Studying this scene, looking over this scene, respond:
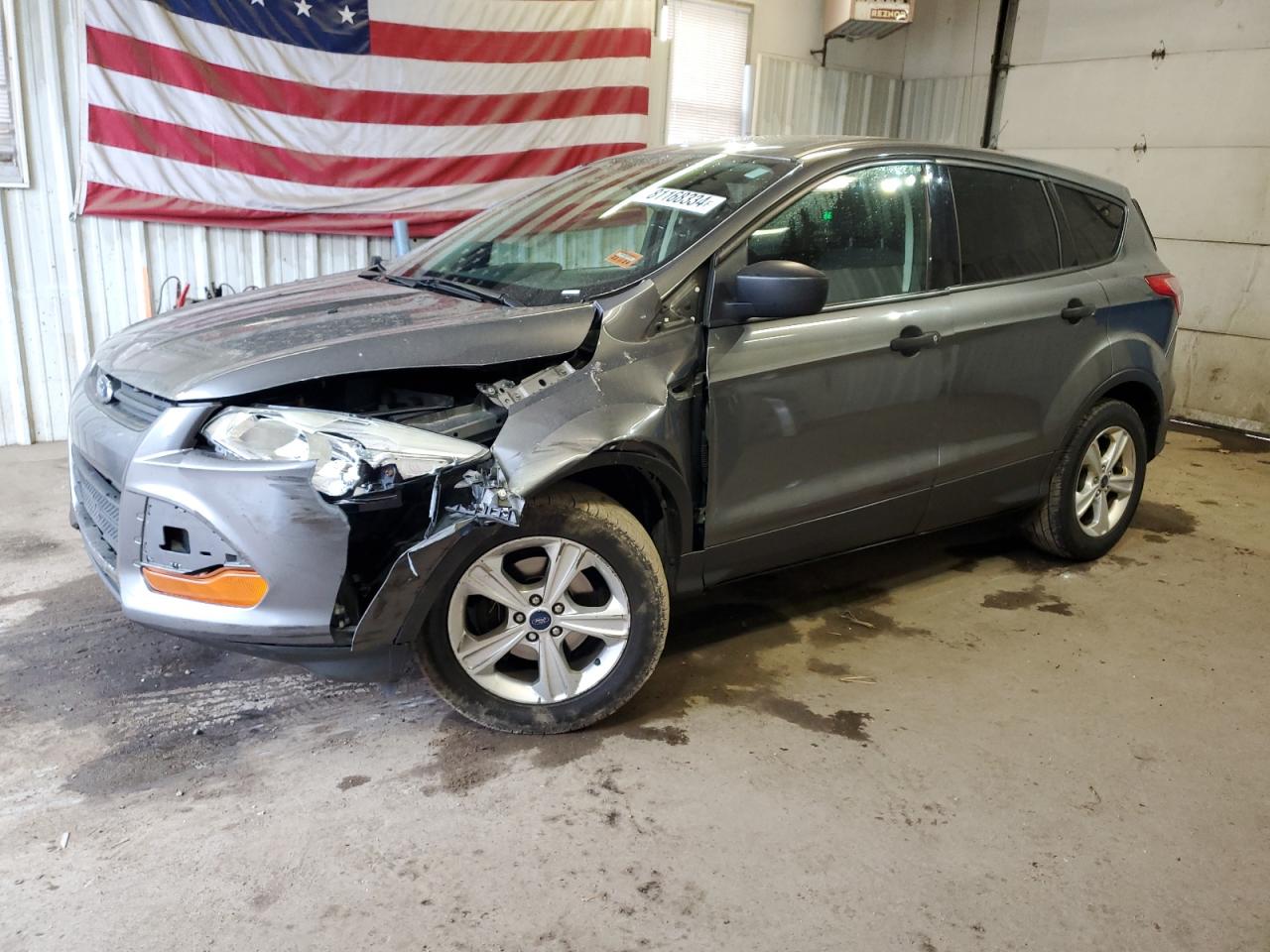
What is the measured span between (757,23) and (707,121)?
2.89ft

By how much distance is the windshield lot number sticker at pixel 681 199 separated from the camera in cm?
294

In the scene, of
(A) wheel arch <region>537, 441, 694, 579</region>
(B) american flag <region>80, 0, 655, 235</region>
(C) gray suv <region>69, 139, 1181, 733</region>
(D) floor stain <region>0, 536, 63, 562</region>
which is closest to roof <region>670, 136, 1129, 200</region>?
(C) gray suv <region>69, 139, 1181, 733</region>

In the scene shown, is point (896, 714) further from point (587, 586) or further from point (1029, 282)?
point (1029, 282)

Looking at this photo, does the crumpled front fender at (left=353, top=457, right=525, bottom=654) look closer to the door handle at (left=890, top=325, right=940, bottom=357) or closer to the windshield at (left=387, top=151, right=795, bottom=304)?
the windshield at (left=387, top=151, right=795, bottom=304)

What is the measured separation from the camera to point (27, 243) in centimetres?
525

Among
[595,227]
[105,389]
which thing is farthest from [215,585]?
[595,227]

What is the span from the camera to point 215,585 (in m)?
2.29

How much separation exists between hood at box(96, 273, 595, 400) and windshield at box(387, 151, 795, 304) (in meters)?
0.21

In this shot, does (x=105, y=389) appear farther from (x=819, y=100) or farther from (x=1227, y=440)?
(x=819, y=100)

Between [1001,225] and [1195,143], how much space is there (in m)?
4.54

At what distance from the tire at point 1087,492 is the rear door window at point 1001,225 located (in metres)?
0.69

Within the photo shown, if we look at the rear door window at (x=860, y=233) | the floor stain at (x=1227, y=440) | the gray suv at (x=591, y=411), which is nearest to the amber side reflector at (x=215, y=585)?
the gray suv at (x=591, y=411)

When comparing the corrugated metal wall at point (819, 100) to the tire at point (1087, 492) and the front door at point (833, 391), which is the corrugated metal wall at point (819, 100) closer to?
the tire at point (1087, 492)

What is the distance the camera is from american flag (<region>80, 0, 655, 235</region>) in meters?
5.25
